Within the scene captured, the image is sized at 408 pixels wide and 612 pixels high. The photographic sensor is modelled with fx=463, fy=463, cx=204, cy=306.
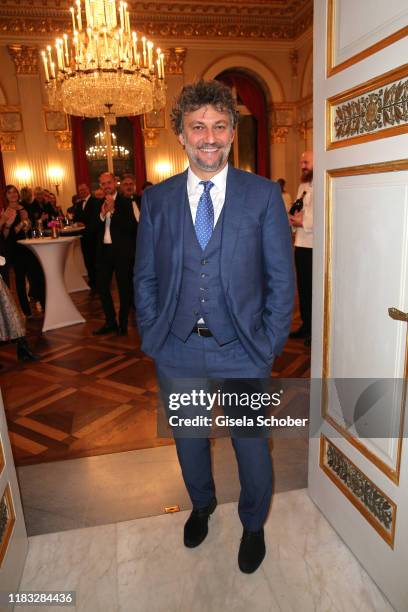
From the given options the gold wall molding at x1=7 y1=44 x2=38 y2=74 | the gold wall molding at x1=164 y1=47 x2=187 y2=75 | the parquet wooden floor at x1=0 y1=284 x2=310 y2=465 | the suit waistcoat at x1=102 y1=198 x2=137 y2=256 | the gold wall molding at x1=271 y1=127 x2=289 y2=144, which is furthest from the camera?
the gold wall molding at x1=271 y1=127 x2=289 y2=144

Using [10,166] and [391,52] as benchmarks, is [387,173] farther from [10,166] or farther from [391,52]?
[10,166]

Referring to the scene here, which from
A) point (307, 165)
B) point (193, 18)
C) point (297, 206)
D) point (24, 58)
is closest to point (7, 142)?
point (24, 58)

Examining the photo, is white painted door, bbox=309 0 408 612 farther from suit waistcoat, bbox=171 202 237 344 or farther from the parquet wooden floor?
the parquet wooden floor

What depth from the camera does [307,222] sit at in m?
3.73

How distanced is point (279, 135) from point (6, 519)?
11.1m

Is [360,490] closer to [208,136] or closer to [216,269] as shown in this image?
[216,269]

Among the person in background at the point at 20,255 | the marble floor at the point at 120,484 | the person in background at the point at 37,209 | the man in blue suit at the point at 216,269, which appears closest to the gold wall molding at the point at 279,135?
the person in background at the point at 37,209

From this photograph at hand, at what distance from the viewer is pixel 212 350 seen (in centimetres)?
164

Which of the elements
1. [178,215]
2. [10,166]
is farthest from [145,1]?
[178,215]

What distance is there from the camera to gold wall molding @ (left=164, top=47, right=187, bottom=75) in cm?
1020

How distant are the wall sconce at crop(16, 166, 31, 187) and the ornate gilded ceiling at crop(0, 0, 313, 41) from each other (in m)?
2.60

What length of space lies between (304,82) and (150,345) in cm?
1064

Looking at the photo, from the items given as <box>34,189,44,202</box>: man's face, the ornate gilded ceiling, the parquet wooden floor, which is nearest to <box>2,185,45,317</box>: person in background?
the parquet wooden floor

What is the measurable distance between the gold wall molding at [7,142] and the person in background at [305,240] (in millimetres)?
8087
